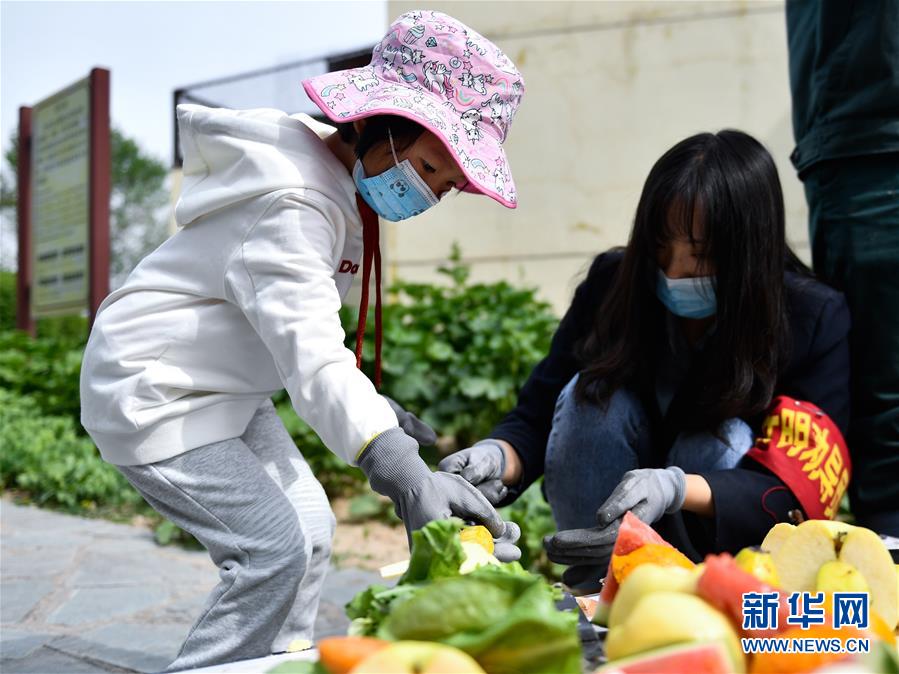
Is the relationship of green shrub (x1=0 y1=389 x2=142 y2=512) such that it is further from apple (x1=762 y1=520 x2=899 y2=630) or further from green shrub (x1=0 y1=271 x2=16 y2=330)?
green shrub (x1=0 y1=271 x2=16 y2=330)

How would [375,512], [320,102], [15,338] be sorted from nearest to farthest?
[320,102] < [375,512] < [15,338]

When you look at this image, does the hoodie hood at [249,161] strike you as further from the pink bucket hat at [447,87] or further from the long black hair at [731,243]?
the long black hair at [731,243]

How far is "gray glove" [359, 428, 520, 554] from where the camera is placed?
1.27 meters

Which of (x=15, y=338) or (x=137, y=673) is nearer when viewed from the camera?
(x=137, y=673)

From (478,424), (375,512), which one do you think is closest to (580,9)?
(478,424)

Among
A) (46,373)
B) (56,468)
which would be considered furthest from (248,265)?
(46,373)

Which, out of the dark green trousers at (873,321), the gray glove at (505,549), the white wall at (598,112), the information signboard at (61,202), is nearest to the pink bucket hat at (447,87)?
the gray glove at (505,549)

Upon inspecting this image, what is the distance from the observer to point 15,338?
6938 mm

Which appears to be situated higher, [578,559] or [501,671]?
[501,671]

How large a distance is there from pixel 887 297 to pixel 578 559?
104 cm

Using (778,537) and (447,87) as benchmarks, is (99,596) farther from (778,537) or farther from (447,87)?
(778,537)

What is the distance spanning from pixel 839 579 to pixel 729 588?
217 mm

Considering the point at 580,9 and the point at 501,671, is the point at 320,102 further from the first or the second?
the point at 580,9

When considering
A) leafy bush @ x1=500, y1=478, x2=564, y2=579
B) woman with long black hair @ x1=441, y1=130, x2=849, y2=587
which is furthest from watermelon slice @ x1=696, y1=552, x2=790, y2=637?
leafy bush @ x1=500, y1=478, x2=564, y2=579
